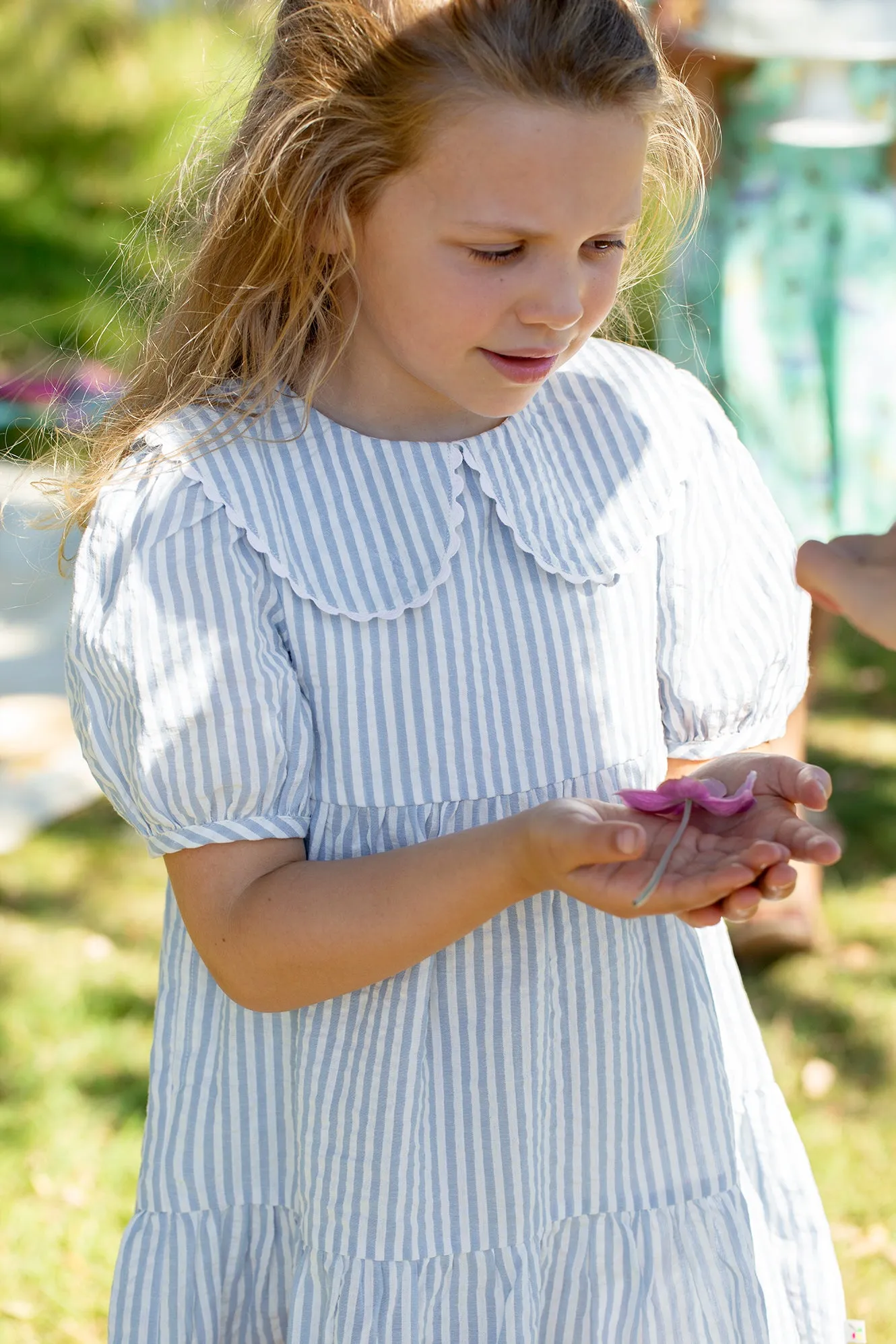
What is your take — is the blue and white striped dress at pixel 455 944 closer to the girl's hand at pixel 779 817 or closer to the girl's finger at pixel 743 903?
the girl's hand at pixel 779 817

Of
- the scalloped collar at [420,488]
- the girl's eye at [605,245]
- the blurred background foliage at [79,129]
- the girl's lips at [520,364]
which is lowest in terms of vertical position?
the blurred background foliage at [79,129]

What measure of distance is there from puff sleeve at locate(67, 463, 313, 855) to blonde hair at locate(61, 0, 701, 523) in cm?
14

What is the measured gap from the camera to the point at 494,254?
148 cm

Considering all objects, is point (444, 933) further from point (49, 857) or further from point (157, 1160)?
point (49, 857)

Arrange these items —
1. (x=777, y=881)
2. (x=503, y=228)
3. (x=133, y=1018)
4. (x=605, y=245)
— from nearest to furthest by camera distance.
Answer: (x=777, y=881) → (x=503, y=228) → (x=605, y=245) → (x=133, y=1018)

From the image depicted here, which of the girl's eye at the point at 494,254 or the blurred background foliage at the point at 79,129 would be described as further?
the blurred background foliage at the point at 79,129

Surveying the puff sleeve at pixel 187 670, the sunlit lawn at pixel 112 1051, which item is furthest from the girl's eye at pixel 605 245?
the sunlit lawn at pixel 112 1051

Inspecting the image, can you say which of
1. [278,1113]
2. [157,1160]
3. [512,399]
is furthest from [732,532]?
[157,1160]

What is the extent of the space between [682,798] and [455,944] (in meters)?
0.30

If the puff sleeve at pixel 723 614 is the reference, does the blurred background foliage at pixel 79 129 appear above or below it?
below

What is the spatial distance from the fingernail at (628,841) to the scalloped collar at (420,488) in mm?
396

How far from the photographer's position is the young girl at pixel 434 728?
4.85ft

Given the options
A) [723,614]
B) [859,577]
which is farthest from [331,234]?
[859,577]

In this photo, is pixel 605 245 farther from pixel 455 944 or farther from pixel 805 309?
pixel 805 309
